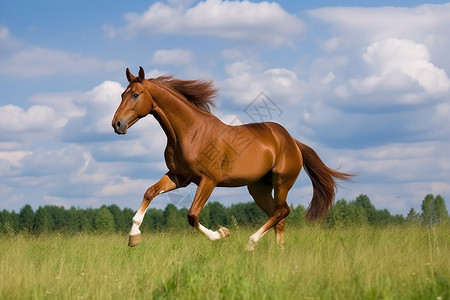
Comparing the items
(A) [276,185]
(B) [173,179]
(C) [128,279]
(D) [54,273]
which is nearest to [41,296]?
(C) [128,279]

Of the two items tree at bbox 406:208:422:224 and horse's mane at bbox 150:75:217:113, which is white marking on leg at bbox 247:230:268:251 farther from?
tree at bbox 406:208:422:224

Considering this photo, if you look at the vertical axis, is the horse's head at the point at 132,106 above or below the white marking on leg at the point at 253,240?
above

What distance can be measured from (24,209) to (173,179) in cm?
3197

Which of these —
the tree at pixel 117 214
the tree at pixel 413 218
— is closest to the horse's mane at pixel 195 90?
the tree at pixel 413 218

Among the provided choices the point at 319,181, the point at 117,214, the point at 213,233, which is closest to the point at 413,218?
the point at 319,181

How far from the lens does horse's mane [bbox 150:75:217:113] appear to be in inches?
364

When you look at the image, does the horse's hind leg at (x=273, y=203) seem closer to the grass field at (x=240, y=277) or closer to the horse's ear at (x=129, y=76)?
the grass field at (x=240, y=277)

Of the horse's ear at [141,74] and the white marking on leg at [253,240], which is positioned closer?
the horse's ear at [141,74]

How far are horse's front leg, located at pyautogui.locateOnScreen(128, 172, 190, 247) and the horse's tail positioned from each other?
3.01 m

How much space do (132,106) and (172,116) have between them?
0.65 metres

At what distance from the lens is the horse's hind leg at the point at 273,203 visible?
32.4ft

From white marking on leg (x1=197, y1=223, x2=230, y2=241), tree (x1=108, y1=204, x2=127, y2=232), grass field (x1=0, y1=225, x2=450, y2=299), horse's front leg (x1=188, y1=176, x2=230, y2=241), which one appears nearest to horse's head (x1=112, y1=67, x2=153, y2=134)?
horse's front leg (x1=188, y1=176, x2=230, y2=241)

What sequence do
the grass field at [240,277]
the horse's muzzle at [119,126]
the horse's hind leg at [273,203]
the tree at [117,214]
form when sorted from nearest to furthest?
1. the grass field at [240,277]
2. the horse's muzzle at [119,126]
3. the horse's hind leg at [273,203]
4. the tree at [117,214]

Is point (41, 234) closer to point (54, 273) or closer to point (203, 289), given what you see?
point (54, 273)
